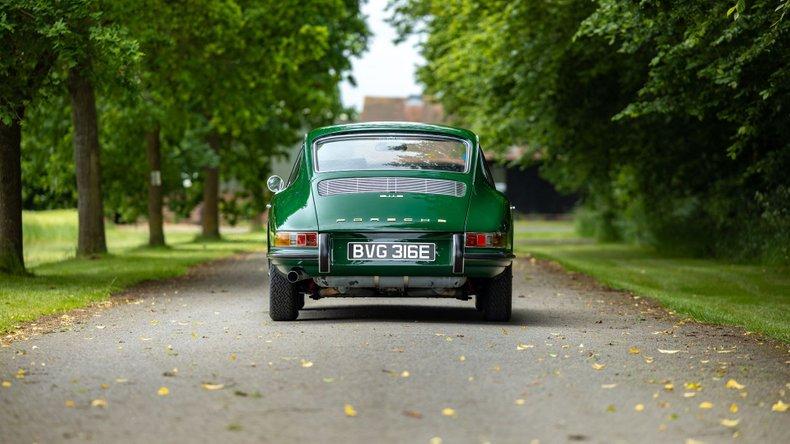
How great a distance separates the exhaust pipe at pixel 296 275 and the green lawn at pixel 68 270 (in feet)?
8.35

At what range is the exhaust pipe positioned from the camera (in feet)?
40.2

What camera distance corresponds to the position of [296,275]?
12.3 metres

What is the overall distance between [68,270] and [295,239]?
11.4m

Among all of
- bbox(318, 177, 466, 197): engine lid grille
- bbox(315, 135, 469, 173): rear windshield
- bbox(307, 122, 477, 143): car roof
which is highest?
bbox(307, 122, 477, 143): car roof

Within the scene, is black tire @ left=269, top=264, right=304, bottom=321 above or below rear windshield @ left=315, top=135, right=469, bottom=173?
below

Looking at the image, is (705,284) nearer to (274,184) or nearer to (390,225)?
(274,184)

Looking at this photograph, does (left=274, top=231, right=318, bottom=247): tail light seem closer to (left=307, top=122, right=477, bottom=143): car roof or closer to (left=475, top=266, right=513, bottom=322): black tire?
(left=307, top=122, right=477, bottom=143): car roof

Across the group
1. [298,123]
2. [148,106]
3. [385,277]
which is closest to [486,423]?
[385,277]

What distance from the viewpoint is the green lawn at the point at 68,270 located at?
15.3 metres

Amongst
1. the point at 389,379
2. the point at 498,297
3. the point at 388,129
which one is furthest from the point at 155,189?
the point at 389,379

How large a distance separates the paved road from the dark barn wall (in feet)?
224

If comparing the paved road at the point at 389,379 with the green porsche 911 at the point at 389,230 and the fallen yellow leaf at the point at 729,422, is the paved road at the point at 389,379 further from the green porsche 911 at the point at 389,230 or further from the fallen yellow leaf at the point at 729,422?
the green porsche 911 at the point at 389,230

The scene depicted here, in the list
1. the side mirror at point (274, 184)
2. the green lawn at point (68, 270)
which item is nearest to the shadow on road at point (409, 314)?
the side mirror at point (274, 184)

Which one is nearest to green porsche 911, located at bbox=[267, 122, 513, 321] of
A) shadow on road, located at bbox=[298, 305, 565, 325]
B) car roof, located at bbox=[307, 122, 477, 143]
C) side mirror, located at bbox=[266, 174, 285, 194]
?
car roof, located at bbox=[307, 122, 477, 143]
